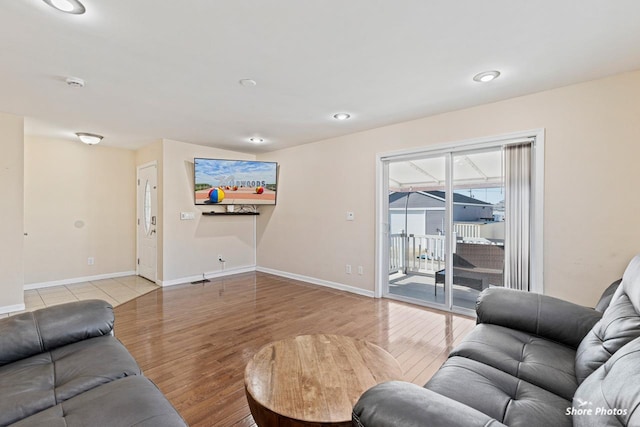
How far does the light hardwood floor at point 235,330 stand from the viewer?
2012 mm

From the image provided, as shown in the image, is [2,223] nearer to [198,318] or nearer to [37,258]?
[37,258]

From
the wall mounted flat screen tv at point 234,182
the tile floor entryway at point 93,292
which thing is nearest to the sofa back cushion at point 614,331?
the tile floor entryway at point 93,292

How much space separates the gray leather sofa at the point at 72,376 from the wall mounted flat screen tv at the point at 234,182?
3.39 m

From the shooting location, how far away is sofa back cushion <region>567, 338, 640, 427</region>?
2.56ft

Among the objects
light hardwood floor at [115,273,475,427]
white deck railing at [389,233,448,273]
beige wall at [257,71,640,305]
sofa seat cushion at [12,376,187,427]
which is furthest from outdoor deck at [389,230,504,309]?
sofa seat cushion at [12,376,187,427]

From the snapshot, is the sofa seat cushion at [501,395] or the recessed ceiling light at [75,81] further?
the recessed ceiling light at [75,81]

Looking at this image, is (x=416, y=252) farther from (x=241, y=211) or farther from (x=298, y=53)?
(x=241, y=211)

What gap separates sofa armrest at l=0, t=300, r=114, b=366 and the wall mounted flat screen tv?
11.2 ft

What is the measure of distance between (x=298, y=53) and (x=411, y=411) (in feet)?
7.65

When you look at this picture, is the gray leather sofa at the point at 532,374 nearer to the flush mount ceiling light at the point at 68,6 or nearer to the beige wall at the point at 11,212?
the flush mount ceiling light at the point at 68,6

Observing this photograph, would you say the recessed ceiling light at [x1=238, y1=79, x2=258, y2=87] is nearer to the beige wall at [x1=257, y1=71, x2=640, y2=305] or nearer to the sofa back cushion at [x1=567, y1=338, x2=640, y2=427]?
the beige wall at [x1=257, y1=71, x2=640, y2=305]

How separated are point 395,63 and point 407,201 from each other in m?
2.10

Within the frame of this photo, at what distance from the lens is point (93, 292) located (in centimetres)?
445

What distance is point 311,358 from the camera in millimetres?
1701
